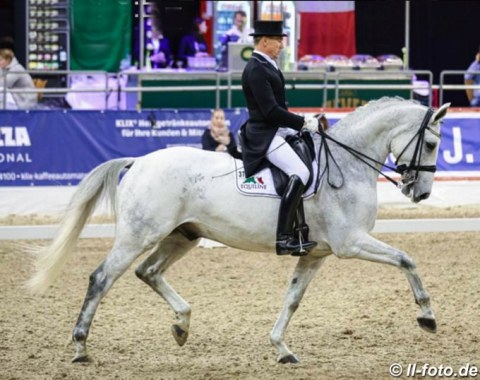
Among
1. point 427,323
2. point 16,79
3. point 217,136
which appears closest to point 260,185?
point 427,323

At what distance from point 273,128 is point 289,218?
706mm

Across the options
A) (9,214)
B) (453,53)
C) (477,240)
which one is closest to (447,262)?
(477,240)

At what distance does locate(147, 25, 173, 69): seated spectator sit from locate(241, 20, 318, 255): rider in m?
9.16

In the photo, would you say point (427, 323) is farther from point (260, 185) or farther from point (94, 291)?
point (94, 291)

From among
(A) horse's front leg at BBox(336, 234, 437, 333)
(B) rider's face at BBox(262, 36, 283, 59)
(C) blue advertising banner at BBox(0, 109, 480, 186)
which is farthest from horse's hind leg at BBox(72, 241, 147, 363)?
(C) blue advertising banner at BBox(0, 109, 480, 186)

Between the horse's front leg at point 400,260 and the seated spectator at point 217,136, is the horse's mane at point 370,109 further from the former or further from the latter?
the seated spectator at point 217,136

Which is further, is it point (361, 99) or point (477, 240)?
point (361, 99)

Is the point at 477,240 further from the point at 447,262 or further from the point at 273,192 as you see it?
the point at 273,192

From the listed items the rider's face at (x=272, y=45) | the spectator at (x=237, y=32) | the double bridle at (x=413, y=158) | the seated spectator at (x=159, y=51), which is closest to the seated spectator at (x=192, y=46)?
the seated spectator at (x=159, y=51)

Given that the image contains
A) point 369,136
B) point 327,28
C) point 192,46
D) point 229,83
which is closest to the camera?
point 369,136

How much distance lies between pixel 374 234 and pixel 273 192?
6173mm

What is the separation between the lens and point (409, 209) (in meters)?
16.0

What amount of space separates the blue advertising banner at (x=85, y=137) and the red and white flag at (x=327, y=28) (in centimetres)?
456

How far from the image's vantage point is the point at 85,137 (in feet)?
49.5
